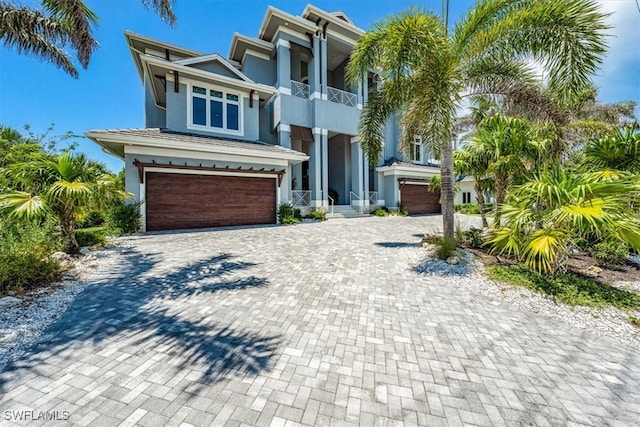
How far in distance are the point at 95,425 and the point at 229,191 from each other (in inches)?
446

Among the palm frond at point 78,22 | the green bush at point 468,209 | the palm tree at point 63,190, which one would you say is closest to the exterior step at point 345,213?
the green bush at point 468,209

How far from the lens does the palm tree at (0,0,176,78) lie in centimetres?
725

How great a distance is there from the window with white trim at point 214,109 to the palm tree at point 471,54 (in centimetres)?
908

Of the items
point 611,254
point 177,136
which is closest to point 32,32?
point 177,136

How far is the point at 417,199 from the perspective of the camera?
21.2 meters

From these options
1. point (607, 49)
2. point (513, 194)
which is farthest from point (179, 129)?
point (607, 49)

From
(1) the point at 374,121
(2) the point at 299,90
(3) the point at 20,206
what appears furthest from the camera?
(2) the point at 299,90

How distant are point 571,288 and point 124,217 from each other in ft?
45.3

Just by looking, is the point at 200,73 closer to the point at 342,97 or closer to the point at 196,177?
the point at 196,177

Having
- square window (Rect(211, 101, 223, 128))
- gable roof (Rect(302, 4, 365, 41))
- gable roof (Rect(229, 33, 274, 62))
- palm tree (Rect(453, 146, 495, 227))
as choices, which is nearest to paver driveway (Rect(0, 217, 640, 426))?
palm tree (Rect(453, 146, 495, 227))

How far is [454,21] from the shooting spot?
23.6 feet

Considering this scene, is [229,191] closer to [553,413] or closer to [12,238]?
[12,238]

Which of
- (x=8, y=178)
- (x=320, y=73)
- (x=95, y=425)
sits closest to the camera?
(x=95, y=425)

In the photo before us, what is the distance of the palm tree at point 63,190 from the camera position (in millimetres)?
5633
